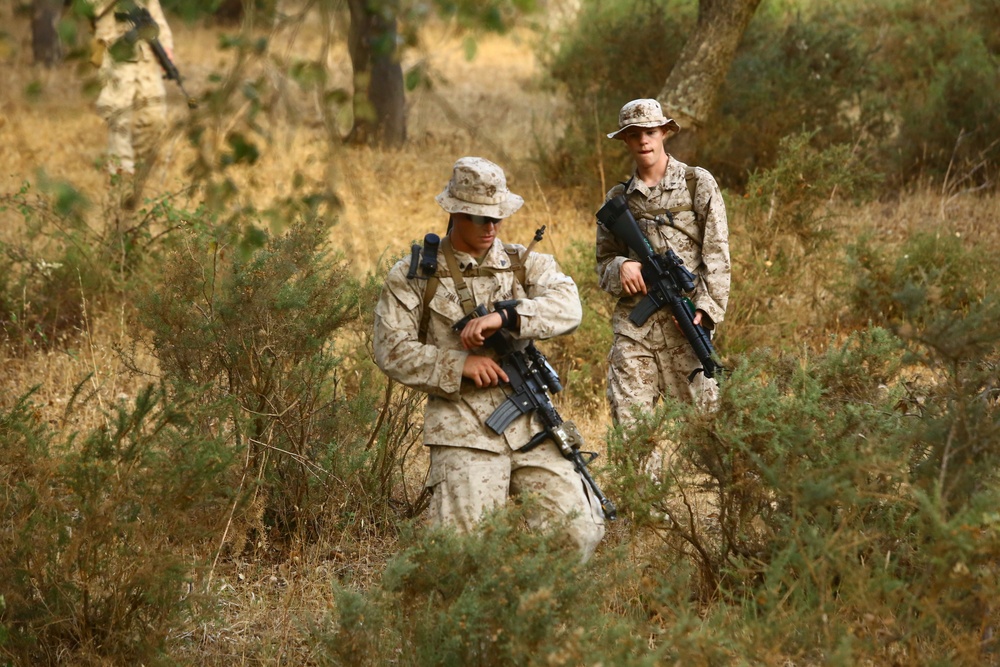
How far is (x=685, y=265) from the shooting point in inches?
222

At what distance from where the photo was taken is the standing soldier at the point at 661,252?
5578 mm

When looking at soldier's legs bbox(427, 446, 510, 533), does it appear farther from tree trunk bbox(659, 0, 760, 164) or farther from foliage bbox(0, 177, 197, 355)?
tree trunk bbox(659, 0, 760, 164)

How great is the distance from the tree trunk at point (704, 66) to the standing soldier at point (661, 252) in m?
4.18

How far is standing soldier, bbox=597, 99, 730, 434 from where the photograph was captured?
220 inches

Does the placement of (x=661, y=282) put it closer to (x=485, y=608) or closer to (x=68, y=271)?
(x=485, y=608)

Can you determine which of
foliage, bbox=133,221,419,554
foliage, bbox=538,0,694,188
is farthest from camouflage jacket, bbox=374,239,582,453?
foliage, bbox=538,0,694,188

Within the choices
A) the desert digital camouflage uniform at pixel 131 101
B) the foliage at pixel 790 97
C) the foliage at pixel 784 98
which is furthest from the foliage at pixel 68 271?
the foliage at pixel 784 98

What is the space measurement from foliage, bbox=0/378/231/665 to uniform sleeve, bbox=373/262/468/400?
0.73m

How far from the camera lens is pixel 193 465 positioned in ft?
13.2

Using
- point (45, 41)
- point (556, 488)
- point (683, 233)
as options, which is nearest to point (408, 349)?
point (556, 488)

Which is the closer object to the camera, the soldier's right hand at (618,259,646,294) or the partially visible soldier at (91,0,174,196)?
the soldier's right hand at (618,259,646,294)

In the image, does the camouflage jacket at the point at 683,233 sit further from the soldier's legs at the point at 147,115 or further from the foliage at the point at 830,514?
the soldier's legs at the point at 147,115

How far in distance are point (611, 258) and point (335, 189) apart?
9.68 ft

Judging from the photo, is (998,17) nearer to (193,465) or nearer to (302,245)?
(302,245)
